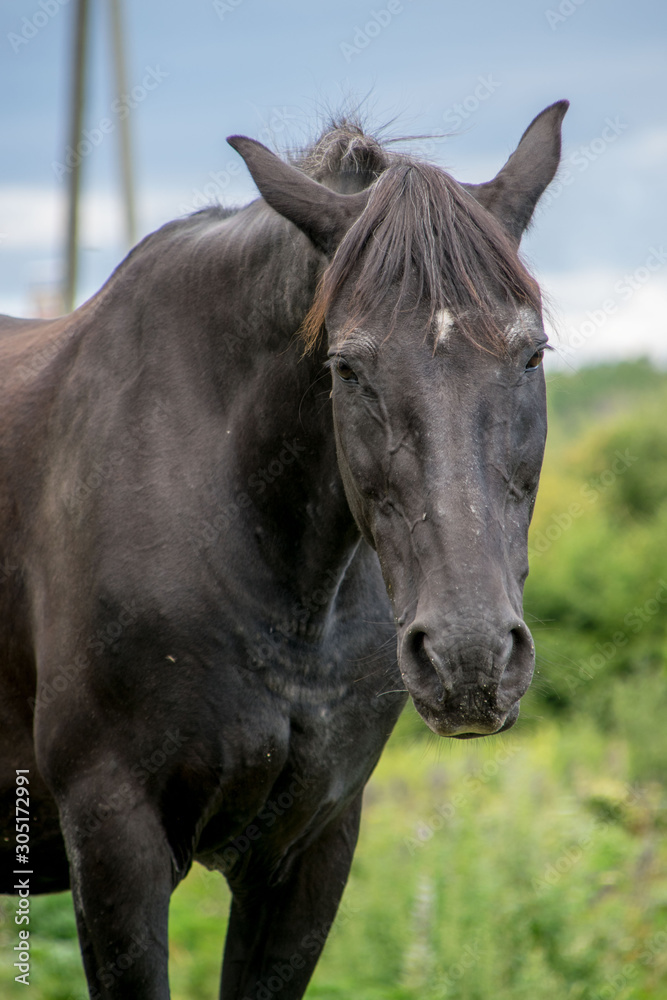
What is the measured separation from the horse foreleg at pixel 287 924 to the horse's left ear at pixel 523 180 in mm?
1946

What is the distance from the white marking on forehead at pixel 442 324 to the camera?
7.52 ft

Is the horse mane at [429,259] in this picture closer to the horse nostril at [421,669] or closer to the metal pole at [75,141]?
the horse nostril at [421,669]

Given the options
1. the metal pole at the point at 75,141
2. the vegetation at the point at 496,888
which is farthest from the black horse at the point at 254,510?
the metal pole at the point at 75,141

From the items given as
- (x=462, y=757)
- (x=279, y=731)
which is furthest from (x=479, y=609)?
(x=462, y=757)

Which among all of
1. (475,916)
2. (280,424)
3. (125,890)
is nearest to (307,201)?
(280,424)

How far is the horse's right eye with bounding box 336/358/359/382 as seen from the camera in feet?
7.86

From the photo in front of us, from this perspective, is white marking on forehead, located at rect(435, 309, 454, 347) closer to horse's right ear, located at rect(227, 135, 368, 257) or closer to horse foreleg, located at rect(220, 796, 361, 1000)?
horse's right ear, located at rect(227, 135, 368, 257)

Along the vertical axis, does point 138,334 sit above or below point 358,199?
below

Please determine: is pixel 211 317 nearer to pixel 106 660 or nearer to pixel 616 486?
pixel 106 660

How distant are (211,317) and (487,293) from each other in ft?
2.90

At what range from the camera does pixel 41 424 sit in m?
3.04

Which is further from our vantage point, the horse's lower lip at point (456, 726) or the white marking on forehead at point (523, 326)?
the white marking on forehead at point (523, 326)

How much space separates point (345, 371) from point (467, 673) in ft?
2.64

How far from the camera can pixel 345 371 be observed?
241 cm
